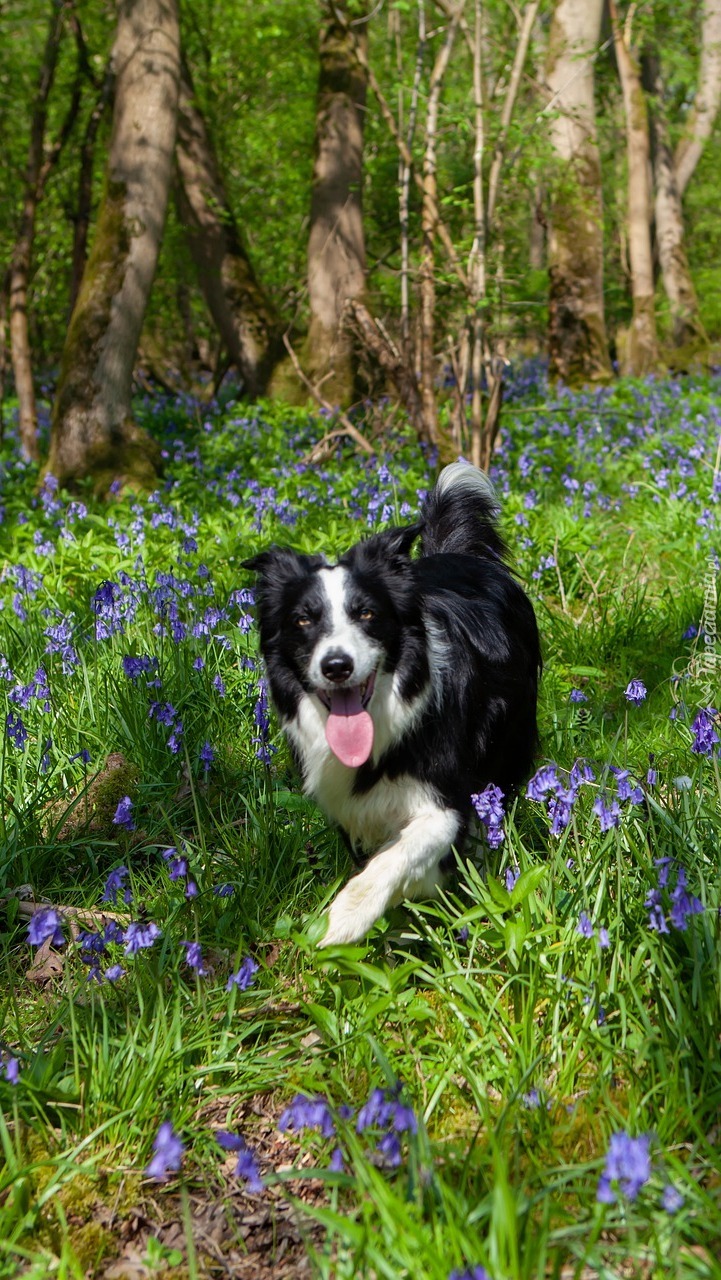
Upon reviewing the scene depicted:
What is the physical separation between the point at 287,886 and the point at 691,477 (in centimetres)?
482

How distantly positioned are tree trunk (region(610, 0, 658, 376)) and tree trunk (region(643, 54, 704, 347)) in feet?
10.0

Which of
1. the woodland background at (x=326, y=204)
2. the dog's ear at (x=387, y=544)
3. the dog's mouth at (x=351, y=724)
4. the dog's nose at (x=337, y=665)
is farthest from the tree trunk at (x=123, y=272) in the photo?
the dog's nose at (x=337, y=665)

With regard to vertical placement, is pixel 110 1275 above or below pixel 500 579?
below

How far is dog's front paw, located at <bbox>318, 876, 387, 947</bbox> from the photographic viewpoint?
275 cm

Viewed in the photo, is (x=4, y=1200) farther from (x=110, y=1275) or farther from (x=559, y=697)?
(x=559, y=697)

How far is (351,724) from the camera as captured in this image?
2.90m

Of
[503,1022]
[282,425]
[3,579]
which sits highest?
[282,425]

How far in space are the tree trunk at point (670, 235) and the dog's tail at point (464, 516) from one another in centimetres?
1538

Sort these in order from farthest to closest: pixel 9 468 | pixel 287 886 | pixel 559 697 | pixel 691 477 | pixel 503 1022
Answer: pixel 9 468 < pixel 691 477 < pixel 559 697 < pixel 287 886 < pixel 503 1022

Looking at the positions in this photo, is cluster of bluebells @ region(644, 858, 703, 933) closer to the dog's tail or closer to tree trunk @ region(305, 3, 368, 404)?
the dog's tail

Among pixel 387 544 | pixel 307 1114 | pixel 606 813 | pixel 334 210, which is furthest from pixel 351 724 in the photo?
pixel 334 210

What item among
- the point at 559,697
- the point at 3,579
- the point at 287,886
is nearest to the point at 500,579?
the point at 559,697

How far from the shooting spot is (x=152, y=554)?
19.5 ft

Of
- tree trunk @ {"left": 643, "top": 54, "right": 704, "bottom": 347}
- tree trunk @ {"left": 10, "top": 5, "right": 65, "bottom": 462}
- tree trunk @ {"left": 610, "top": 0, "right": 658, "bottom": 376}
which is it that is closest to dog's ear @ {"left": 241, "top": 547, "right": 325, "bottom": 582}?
tree trunk @ {"left": 10, "top": 5, "right": 65, "bottom": 462}
